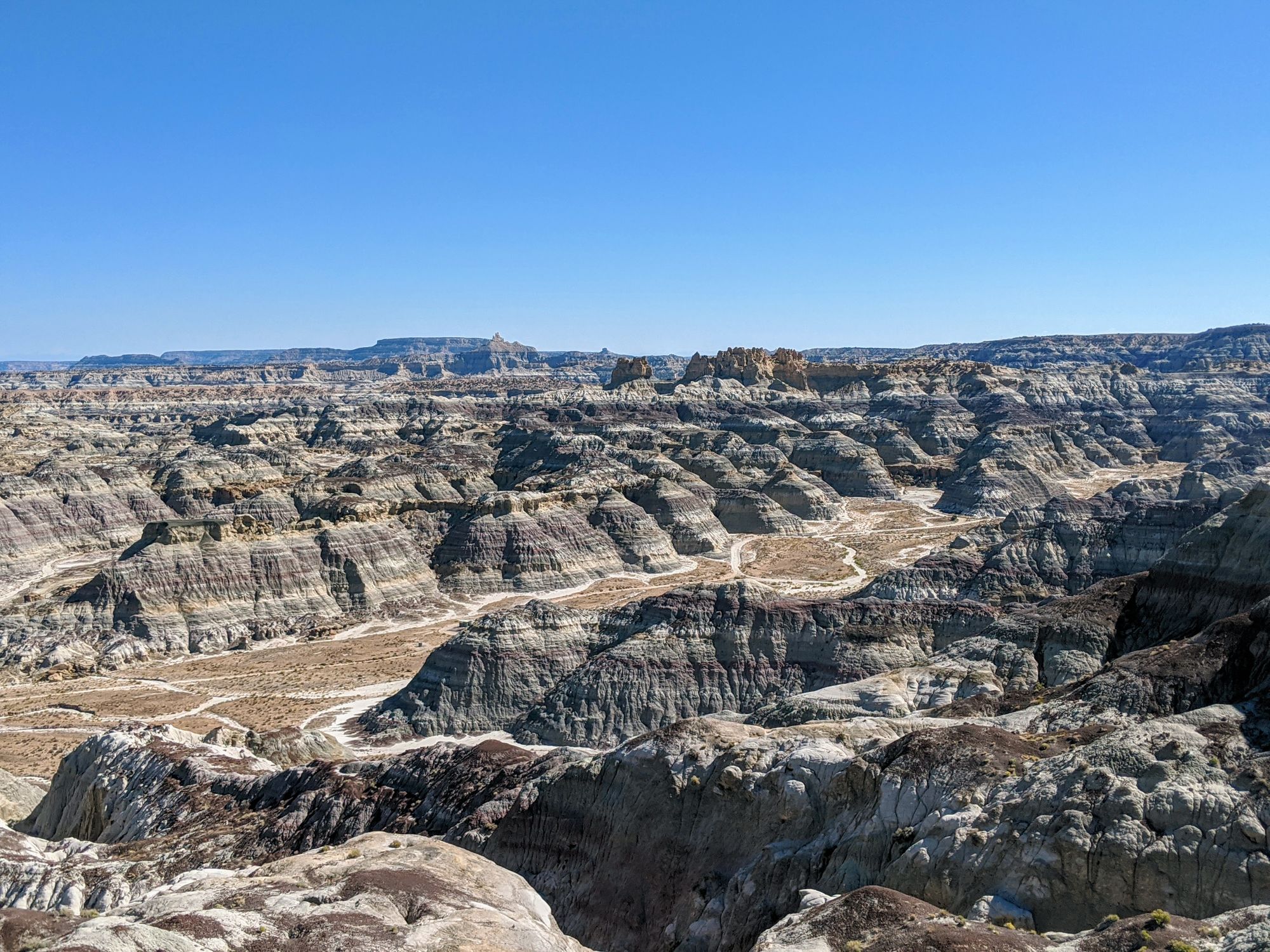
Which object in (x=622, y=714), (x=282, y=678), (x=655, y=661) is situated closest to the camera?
(x=622, y=714)

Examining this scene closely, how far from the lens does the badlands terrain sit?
15820 millimetres

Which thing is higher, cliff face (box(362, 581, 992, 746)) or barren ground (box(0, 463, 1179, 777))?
cliff face (box(362, 581, 992, 746))

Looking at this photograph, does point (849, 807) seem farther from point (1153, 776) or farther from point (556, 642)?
point (556, 642)

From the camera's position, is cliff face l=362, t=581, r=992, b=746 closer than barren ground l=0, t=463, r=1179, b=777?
Yes

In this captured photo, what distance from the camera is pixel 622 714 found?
141ft

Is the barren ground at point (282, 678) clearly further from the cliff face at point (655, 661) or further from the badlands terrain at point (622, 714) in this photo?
the cliff face at point (655, 661)

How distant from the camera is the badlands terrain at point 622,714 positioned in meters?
15.8


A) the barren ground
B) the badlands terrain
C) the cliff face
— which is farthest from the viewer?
the barren ground

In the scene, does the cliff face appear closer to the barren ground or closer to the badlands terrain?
the badlands terrain

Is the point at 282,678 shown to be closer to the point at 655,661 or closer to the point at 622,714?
the point at 622,714

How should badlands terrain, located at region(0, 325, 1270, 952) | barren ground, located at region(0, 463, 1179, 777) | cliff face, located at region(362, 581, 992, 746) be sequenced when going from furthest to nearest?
barren ground, located at region(0, 463, 1179, 777)
cliff face, located at region(362, 581, 992, 746)
badlands terrain, located at region(0, 325, 1270, 952)

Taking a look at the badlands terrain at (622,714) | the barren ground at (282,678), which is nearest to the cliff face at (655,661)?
the badlands terrain at (622,714)

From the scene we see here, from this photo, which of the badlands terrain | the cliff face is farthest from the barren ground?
the cliff face

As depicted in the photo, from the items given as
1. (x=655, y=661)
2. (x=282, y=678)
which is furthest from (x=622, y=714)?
(x=282, y=678)
